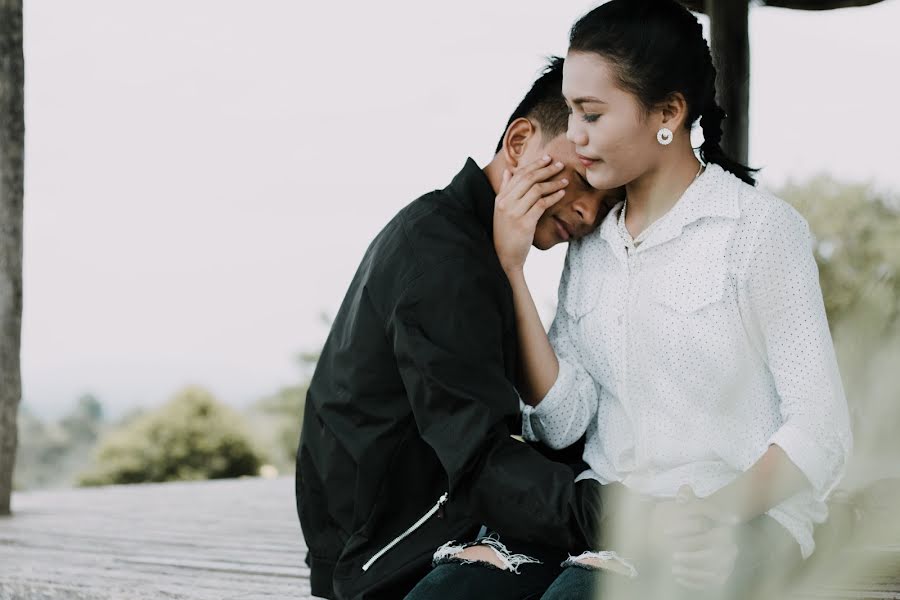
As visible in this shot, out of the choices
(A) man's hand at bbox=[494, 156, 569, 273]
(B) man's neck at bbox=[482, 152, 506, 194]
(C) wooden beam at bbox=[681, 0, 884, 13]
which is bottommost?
(A) man's hand at bbox=[494, 156, 569, 273]

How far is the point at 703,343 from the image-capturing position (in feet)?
5.20

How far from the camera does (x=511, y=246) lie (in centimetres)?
167

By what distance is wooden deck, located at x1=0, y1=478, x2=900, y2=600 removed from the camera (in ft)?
8.45

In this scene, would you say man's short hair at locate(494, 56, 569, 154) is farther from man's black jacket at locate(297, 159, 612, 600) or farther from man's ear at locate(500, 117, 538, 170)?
man's black jacket at locate(297, 159, 612, 600)

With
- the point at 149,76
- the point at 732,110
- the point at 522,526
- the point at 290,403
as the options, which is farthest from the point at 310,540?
the point at 149,76

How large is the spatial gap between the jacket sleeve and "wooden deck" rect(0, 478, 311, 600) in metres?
1.08

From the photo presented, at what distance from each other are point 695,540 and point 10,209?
4.07 metres

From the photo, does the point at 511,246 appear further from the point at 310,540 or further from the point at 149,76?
the point at 149,76

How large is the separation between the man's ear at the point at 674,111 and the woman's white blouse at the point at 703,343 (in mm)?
109

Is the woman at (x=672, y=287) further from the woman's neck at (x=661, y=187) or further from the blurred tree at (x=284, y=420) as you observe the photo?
the blurred tree at (x=284, y=420)

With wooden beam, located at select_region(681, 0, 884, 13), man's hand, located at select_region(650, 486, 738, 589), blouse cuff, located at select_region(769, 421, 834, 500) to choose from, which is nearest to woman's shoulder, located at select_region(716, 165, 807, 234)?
blouse cuff, located at select_region(769, 421, 834, 500)

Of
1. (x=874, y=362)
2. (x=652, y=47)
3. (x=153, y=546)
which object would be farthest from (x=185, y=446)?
(x=874, y=362)

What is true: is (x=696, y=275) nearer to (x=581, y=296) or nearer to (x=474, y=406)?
(x=581, y=296)

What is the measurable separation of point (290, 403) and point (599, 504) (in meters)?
12.7
